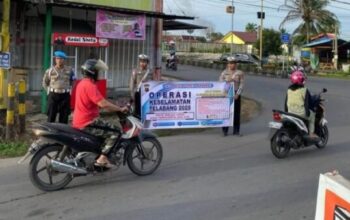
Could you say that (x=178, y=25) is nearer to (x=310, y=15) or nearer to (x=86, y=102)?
(x=86, y=102)

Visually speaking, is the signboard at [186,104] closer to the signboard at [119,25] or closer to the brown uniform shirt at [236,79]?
the brown uniform shirt at [236,79]

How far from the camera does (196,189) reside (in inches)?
286

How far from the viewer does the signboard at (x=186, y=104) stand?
39.4 ft

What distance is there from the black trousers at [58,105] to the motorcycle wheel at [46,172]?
380 cm

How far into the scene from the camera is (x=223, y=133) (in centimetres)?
1236

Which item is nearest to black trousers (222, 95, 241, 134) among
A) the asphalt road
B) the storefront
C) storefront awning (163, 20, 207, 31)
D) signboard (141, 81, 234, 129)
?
signboard (141, 81, 234, 129)

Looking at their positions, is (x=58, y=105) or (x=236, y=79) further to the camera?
(x=236, y=79)

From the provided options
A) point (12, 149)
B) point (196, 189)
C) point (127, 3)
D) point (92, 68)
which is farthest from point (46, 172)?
point (127, 3)

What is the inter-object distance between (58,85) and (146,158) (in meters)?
3.40

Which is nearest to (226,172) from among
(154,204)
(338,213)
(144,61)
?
(154,204)

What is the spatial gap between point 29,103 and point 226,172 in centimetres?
789

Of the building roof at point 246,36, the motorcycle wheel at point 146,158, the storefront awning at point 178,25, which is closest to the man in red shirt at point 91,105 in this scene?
the motorcycle wheel at point 146,158

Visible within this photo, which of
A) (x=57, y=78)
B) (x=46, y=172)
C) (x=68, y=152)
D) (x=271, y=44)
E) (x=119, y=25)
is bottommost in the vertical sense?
(x=46, y=172)

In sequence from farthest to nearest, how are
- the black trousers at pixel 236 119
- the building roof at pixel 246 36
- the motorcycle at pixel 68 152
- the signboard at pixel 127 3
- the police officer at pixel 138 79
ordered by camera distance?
1. the building roof at pixel 246 36
2. the signboard at pixel 127 3
3. the black trousers at pixel 236 119
4. the police officer at pixel 138 79
5. the motorcycle at pixel 68 152
